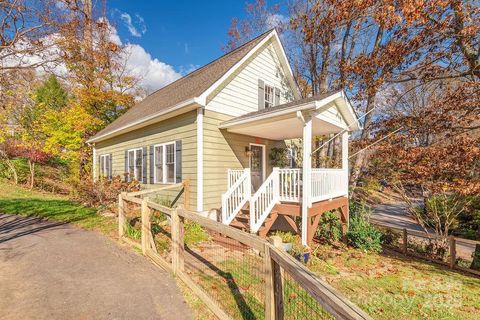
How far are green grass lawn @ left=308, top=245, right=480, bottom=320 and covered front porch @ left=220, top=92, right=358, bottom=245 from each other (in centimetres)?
114

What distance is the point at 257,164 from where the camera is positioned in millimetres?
10094

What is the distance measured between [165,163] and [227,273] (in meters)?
5.52

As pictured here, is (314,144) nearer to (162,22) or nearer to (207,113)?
(207,113)

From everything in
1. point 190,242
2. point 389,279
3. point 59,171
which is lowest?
point 389,279

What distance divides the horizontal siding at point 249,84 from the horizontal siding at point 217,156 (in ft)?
1.39

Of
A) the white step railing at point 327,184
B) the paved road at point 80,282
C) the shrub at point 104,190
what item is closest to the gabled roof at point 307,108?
the white step railing at point 327,184

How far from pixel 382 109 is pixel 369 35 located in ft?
15.3

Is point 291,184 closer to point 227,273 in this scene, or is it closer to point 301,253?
point 301,253

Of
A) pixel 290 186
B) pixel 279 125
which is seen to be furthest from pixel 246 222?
pixel 279 125

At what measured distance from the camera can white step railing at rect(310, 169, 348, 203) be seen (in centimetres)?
683

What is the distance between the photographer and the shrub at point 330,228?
8.32 m

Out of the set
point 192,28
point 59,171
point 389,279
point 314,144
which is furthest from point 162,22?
point 389,279

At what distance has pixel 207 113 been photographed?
7.84m

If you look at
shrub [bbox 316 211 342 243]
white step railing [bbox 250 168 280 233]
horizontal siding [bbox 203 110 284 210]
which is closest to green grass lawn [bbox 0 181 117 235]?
horizontal siding [bbox 203 110 284 210]
